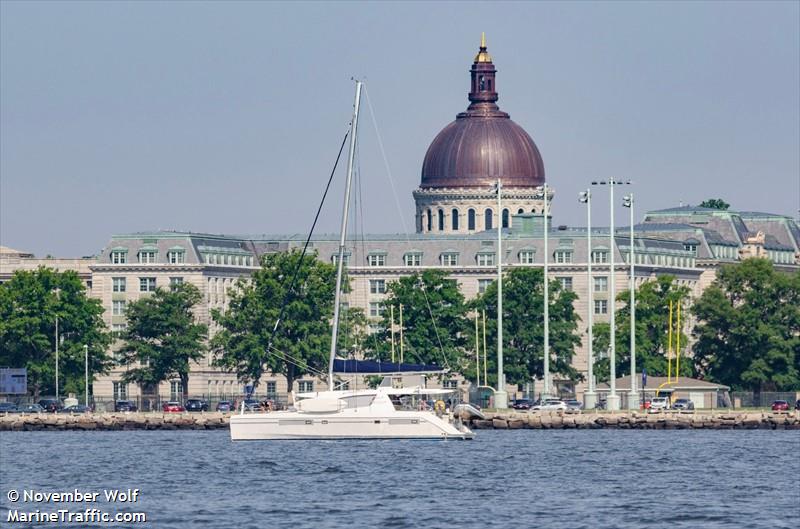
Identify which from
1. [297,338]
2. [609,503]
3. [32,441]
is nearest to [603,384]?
[297,338]

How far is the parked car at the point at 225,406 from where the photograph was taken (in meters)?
184

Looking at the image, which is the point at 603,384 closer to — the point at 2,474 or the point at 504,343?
the point at 504,343

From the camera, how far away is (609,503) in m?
96.3

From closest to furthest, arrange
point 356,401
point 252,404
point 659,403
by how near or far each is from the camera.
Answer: point 356,401 < point 659,403 < point 252,404

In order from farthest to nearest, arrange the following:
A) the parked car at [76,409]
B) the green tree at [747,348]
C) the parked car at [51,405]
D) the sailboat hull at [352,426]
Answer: the green tree at [747,348] < the parked car at [51,405] < the parked car at [76,409] < the sailboat hull at [352,426]

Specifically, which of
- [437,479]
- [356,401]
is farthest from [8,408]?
[437,479]

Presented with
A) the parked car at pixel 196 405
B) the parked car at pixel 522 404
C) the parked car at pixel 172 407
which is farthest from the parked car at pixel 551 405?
the parked car at pixel 196 405

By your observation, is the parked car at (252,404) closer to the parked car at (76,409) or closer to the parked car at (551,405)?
the parked car at (76,409)

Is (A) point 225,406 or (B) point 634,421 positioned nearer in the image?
(B) point 634,421

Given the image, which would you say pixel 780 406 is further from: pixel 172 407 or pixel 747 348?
pixel 172 407

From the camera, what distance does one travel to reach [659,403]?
17325 cm

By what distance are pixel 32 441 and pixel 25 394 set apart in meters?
53.4

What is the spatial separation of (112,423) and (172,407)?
2840 centimetres

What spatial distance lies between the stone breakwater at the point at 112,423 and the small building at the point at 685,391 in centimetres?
3389
